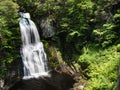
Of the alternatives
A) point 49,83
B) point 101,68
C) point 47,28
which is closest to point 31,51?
point 47,28

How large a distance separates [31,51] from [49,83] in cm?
401

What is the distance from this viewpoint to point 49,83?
17.2 metres

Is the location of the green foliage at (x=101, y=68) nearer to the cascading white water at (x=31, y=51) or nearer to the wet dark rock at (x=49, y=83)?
the wet dark rock at (x=49, y=83)

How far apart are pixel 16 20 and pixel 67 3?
4787 mm

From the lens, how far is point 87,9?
20.4 m

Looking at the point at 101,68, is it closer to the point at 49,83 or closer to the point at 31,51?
the point at 49,83

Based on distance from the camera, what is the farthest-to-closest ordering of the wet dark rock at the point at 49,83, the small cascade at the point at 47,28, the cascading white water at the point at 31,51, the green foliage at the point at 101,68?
the small cascade at the point at 47,28 < the cascading white water at the point at 31,51 < the wet dark rock at the point at 49,83 < the green foliage at the point at 101,68

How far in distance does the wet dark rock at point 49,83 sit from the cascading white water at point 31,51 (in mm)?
961

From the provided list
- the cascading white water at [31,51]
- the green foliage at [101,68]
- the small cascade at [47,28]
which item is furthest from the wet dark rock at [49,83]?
the small cascade at [47,28]

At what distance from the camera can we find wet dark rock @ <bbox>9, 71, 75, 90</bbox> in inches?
659

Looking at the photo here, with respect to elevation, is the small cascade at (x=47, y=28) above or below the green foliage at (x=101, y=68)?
above

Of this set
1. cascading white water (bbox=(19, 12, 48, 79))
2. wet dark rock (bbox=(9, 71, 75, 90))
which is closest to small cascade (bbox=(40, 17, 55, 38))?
cascading white water (bbox=(19, 12, 48, 79))

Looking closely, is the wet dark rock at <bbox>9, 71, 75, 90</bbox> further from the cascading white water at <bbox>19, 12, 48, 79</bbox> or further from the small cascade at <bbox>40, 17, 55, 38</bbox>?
the small cascade at <bbox>40, 17, 55, 38</bbox>

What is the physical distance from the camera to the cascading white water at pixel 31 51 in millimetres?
19297
